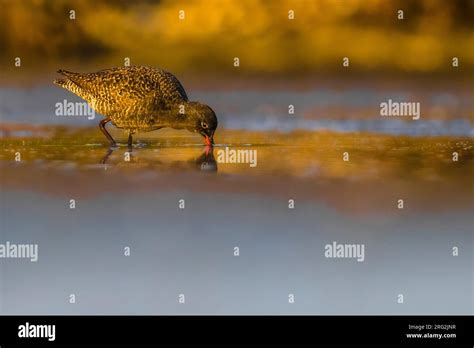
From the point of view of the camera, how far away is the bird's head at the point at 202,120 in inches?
516

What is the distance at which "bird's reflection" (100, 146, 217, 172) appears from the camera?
453 inches

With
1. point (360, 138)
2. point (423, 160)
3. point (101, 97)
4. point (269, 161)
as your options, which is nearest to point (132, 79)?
point (101, 97)

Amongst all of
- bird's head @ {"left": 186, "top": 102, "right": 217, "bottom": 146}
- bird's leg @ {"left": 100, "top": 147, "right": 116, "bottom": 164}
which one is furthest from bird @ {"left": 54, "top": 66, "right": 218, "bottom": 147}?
bird's leg @ {"left": 100, "top": 147, "right": 116, "bottom": 164}

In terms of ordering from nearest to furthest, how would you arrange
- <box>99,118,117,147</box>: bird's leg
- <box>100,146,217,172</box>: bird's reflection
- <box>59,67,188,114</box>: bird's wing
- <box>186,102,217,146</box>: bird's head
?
<box>100,146,217,172</box>: bird's reflection < <box>59,67,188,114</box>: bird's wing < <box>186,102,217,146</box>: bird's head < <box>99,118,117,147</box>: bird's leg

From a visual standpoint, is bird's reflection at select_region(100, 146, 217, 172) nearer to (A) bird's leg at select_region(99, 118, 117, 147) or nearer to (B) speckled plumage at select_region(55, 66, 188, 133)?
(A) bird's leg at select_region(99, 118, 117, 147)

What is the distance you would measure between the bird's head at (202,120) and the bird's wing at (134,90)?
0.84 ft

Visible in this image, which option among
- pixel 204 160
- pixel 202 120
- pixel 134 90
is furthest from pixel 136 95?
pixel 204 160

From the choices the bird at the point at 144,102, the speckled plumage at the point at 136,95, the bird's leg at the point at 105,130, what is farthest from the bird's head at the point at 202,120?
the bird's leg at the point at 105,130

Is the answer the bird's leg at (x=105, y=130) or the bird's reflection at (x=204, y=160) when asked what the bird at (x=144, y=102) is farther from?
the bird's reflection at (x=204, y=160)

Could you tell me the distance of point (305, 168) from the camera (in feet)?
38.0

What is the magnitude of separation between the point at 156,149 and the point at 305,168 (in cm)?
266

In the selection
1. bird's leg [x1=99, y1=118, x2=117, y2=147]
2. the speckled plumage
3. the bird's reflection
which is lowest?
the bird's reflection

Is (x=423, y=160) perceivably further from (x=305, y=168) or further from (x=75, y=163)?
(x=75, y=163)

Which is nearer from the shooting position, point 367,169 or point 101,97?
point 367,169
